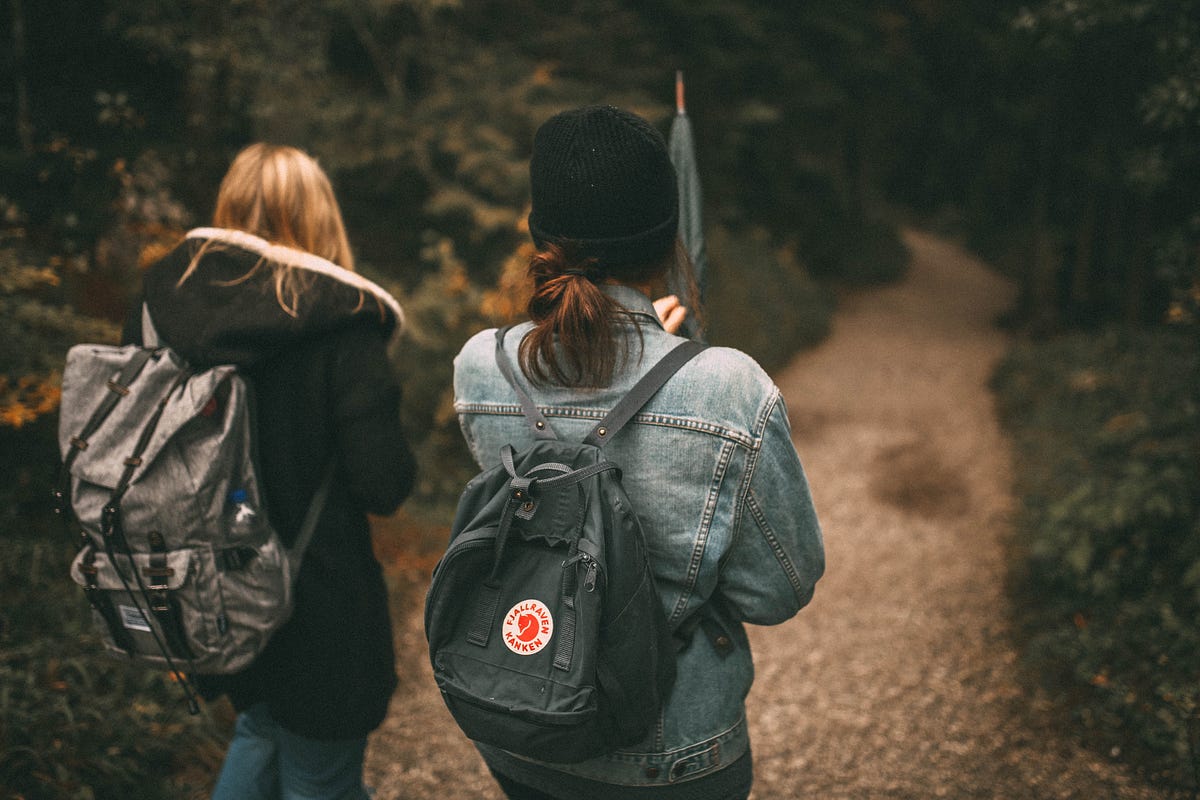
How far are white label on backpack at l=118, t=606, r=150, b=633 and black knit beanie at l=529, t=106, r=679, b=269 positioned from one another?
1.44 meters

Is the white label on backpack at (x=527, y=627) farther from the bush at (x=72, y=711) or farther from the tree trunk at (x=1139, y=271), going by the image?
the tree trunk at (x=1139, y=271)

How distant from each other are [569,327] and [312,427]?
1001 millimetres

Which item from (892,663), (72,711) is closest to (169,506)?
(72,711)

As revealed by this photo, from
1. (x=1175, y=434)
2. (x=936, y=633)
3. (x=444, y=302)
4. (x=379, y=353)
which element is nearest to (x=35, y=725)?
(x=379, y=353)

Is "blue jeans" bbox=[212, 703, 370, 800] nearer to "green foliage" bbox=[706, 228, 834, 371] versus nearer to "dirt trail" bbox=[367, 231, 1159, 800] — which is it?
"dirt trail" bbox=[367, 231, 1159, 800]

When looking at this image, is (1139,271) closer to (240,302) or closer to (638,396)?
(638,396)

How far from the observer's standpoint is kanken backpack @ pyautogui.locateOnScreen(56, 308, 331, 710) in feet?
6.62

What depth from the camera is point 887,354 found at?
441 inches

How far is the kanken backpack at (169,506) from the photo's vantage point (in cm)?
202

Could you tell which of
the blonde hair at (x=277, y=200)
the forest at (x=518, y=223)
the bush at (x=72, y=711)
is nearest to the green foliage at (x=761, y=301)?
the forest at (x=518, y=223)

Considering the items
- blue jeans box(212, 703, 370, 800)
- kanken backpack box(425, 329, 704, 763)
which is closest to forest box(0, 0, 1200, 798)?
kanken backpack box(425, 329, 704, 763)

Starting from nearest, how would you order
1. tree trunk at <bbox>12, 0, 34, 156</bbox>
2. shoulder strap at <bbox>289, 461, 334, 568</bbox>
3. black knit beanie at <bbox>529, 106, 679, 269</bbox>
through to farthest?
1. black knit beanie at <bbox>529, 106, 679, 269</bbox>
2. shoulder strap at <bbox>289, 461, 334, 568</bbox>
3. tree trunk at <bbox>12, 0, 34, 156</bbox>

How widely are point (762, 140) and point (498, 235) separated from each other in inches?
305

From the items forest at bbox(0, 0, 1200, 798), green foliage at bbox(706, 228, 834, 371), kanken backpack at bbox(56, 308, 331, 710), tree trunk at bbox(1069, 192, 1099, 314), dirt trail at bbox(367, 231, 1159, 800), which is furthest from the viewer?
tree trunk at bbox(1069, 192, 1099, 314)
